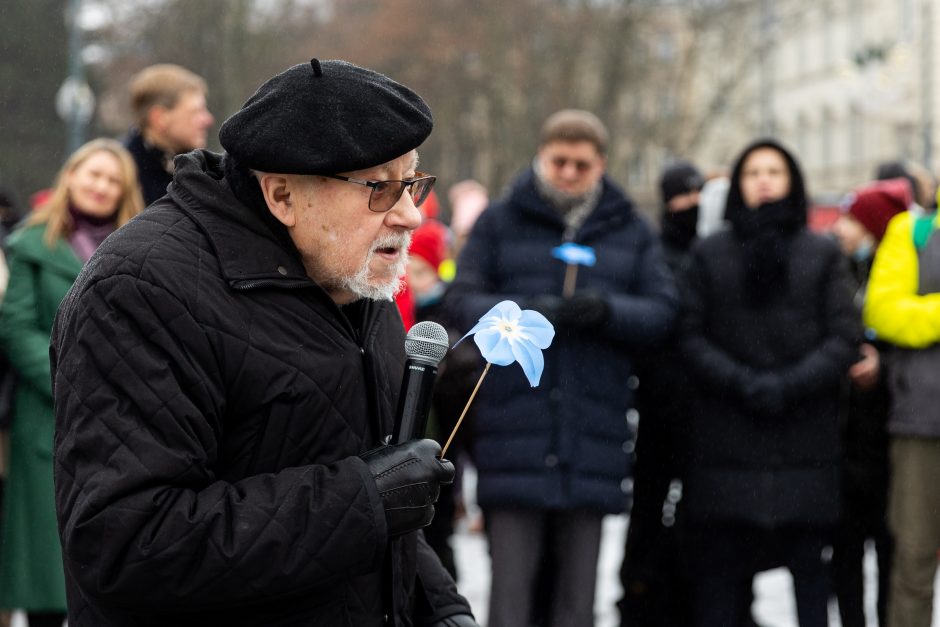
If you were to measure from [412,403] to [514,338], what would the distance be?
0.27m

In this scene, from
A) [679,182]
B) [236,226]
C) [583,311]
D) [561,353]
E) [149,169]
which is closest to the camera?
[236,226]

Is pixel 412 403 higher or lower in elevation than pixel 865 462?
lower

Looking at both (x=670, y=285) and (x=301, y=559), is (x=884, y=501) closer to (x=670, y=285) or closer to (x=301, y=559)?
(x=670, y=285)

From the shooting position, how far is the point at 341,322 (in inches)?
96.6

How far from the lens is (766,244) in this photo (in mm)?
5242

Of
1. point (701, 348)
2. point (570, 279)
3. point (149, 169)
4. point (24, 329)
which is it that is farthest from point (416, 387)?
point (149, 169)

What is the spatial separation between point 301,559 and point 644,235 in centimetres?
348

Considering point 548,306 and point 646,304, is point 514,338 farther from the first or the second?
point 646,304

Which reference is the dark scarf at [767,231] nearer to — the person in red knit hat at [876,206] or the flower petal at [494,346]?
the person in red knit hat at [876,206]

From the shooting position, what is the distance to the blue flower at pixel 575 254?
5.10 meters

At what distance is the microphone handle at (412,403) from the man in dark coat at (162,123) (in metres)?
3.21

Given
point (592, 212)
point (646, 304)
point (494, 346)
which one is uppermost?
point (592, 212)

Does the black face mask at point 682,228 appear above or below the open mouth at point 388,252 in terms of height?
above

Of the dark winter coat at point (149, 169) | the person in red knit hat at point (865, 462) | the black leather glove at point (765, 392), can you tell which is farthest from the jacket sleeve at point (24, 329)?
the person in red knit hat at point (865, 462)
